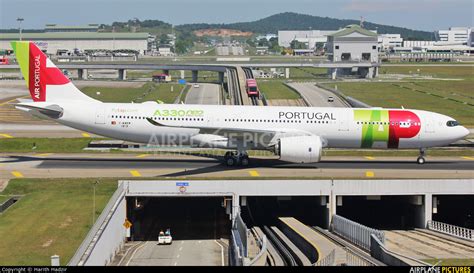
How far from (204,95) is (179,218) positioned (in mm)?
81083

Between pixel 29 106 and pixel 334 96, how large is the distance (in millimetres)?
73668

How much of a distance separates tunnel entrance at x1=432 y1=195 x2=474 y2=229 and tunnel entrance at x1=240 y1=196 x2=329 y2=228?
377 inches

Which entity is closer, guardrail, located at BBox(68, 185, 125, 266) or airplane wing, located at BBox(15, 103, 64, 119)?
guardrail, located at BBox(68, 185, 125, 266)

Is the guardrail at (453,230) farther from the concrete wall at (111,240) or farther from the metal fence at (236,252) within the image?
the concrete wall at (111,240)

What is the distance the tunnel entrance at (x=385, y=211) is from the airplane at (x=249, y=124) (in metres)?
4.87

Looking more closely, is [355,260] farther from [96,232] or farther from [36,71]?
[36,71]

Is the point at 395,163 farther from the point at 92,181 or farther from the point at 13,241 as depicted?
the point at 13,241

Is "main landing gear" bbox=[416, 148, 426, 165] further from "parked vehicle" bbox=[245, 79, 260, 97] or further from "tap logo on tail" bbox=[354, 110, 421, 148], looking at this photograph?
"parked vehicle" bbox=[245, 79, 260, 97]

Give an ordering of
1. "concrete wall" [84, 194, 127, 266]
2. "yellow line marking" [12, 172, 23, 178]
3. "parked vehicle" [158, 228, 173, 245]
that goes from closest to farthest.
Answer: "concrete wall" [84, 194, 127, 266] → "parked vehicle" [158, 228, 173, 245] → "yellow line marking" [12, 172, 23, 178]

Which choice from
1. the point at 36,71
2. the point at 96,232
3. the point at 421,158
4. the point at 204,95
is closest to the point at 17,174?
the point at 36,71

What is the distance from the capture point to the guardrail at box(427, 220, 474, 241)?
4716cm

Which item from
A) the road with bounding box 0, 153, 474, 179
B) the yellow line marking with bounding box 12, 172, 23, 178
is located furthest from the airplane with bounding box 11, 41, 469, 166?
the yellow line marking with bounding box 12, 172, 23, 178

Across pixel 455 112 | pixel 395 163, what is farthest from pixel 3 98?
pixel 395 163

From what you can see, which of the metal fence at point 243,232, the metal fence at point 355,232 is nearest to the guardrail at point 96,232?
Answer: the metal fence at point 243,232
